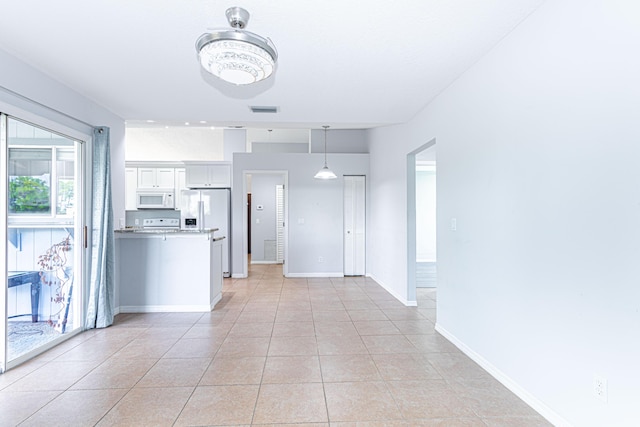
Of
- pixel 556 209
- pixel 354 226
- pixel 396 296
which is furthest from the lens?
pixel 354 226

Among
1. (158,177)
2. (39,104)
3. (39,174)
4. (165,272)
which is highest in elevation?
(39,104)

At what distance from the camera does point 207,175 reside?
6.80 meters

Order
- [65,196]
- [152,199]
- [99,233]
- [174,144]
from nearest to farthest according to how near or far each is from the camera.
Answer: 1. [65,196]
2. [99,233]
3. [152,199]
4. [174,144]

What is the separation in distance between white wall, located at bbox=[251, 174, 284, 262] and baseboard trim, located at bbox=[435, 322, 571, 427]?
6.08 metres

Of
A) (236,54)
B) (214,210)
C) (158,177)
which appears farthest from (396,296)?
(158,177)

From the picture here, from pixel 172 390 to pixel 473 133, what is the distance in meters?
3.11

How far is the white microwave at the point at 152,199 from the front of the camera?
6.91m

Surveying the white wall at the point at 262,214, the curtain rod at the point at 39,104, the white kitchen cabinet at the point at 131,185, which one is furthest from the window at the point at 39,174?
the white wall at the point at 262,214

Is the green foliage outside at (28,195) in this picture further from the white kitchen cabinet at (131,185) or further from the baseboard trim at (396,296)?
the baseboard trim at (396,296)

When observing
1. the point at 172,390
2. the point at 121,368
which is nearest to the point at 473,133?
the point at 172,390

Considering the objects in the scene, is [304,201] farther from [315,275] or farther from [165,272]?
[165,272]

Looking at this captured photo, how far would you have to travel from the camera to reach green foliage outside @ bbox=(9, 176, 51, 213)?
2.83 m

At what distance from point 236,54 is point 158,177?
6.06 metres

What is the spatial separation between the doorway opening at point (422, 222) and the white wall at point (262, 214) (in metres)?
3.64
